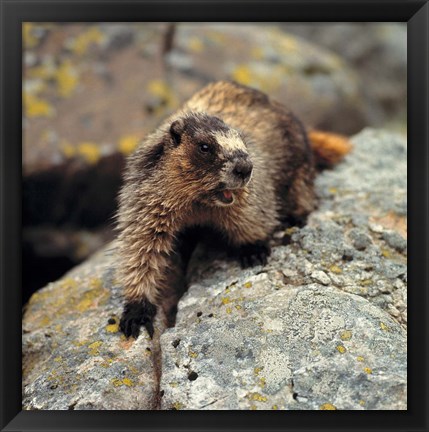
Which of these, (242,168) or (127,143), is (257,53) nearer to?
(127,143)

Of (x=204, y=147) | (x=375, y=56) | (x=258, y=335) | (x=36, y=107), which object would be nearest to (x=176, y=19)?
(x=204, y=147)

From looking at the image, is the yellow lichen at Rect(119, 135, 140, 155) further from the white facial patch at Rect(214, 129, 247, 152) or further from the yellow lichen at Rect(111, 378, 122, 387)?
the yellow lichen at Rect(111, 378, 122, 387)

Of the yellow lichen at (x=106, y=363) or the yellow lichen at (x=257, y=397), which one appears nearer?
the yellow lichen at (x=257, y=397)


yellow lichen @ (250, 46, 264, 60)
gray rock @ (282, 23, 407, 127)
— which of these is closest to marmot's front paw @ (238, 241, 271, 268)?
yellow lichen @ (250, 46, 264, 60)

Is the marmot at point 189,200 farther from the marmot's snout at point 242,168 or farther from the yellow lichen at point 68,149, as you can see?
the yellow lichen at point 68,149

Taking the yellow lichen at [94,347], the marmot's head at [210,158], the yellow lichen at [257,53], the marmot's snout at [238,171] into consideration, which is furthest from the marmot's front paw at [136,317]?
the yellow lichen at [257,53]

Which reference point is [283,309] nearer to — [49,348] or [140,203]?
[140,203]
